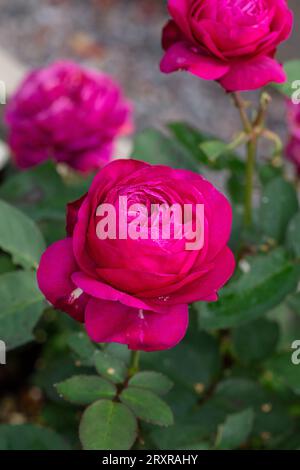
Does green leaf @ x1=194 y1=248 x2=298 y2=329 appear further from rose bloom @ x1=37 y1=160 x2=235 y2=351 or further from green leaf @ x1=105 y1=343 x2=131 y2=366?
rose bloom @ x1=37 y1=160 x2=235 y2=351

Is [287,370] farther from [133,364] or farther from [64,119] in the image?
[64,119]

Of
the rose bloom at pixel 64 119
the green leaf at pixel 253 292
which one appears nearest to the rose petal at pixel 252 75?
the green leaf at pixel 253 292

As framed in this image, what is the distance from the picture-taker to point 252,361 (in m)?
0.94

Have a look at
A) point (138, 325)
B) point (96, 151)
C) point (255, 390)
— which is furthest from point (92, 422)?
point (96, 151)

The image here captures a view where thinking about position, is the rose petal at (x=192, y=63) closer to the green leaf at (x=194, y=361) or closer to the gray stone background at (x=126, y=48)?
the green leaf at (x=194, y=361)

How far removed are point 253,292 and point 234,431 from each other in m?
0.14

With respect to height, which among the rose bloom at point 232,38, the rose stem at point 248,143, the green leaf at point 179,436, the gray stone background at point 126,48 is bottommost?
the gray stone background at point 126,48

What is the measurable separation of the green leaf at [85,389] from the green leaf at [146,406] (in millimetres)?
16

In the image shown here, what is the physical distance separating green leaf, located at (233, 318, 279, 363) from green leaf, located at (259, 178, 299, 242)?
6.7 inches

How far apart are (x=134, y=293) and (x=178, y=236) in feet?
0.16

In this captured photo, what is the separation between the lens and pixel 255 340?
92cm

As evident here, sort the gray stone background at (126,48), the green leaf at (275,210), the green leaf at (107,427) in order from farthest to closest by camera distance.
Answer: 1. the gray stone background at (126,48)
2. the green leaf at (275,210)
3. the green leaf at (107,427)

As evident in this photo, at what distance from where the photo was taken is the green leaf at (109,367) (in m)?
0.65

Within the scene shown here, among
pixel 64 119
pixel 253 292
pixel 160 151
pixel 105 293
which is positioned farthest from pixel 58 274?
pixel 64 119
